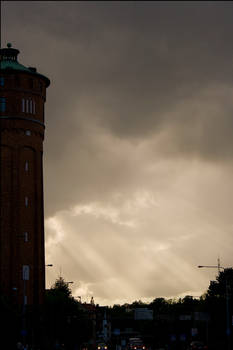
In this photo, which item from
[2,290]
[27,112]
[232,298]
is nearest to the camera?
[2,290]

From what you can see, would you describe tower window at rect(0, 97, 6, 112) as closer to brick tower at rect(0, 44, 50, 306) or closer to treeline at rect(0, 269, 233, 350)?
brick tower at rect(0, 44, 50, 306)

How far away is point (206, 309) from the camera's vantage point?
423 feet

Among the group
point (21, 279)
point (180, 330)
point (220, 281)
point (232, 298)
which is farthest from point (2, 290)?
point (180, 330)

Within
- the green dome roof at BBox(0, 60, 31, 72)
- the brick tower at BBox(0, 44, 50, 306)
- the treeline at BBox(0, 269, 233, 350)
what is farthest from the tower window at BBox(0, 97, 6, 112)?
the treeline at BBox(0, 269, 233, 350)

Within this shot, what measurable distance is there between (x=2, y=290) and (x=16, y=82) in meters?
29.2

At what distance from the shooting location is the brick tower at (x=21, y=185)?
99.2m

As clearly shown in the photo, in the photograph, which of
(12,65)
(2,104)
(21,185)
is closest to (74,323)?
(21,185)

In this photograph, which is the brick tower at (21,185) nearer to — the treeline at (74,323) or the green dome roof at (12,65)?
the green dome roof at (12,65)

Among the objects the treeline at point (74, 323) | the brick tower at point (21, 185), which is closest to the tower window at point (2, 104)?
the brick tower at point (21, 185)

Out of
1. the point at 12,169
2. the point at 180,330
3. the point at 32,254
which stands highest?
the point at 12,169

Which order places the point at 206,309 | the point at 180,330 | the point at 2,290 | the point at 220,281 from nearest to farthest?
the point at 2,290 < the point at 206,309 < the point at 220,281 < the point at 180,330

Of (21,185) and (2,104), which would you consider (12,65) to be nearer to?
(2,104)

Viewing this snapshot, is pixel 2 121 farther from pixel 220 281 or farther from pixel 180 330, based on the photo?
pixel 180 330

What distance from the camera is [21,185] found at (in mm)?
100812
